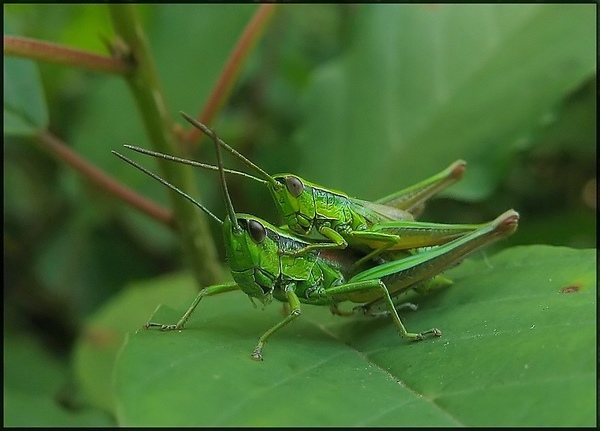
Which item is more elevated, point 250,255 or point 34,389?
point 250,255

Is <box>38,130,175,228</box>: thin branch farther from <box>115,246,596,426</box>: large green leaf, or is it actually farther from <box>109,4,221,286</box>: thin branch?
<box>115,246,596,426</box>: large green leaf

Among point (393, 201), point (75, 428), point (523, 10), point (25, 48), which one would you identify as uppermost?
point (523, 10)

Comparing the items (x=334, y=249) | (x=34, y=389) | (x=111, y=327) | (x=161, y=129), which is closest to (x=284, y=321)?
(x=334, y=249)

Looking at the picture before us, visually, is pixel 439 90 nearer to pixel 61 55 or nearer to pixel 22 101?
pixel 61 55

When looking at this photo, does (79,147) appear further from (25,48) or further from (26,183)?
(25,48)

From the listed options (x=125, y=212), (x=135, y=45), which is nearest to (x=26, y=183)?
(x=125, y=212)

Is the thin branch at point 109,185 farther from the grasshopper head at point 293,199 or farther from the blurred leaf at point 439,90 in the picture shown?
the blurred leaf at point 439,90

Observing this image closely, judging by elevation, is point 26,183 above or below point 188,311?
above
